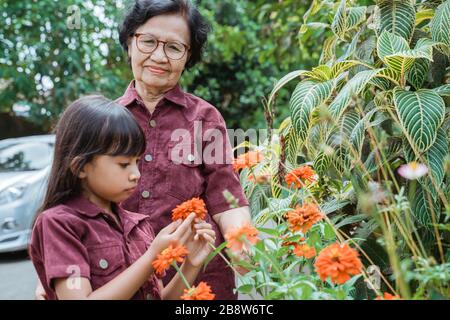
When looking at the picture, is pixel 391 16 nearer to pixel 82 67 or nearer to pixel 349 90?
pixel 349 90

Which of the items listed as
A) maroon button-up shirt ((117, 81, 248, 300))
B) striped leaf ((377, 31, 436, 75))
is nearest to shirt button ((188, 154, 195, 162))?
maroon button-up shirt ((117, 81, 248, 300))

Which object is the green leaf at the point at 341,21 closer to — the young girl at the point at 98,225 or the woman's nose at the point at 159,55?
the woman's nose at the point at 159,55

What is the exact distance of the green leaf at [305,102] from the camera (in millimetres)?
1750

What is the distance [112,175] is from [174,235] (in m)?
0.19

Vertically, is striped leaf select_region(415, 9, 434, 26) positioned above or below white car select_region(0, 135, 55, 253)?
above

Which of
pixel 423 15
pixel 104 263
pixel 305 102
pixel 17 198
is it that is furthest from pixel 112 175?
pixel 17 198

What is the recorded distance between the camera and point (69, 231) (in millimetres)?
1224

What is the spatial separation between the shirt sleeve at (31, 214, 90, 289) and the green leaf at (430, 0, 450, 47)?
1110 mm

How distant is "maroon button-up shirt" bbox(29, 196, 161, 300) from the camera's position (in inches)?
47.0

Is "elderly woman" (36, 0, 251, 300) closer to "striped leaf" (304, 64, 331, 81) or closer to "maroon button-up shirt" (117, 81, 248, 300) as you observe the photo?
"maroon button-up shirt" (117, 81, 248, 300)
